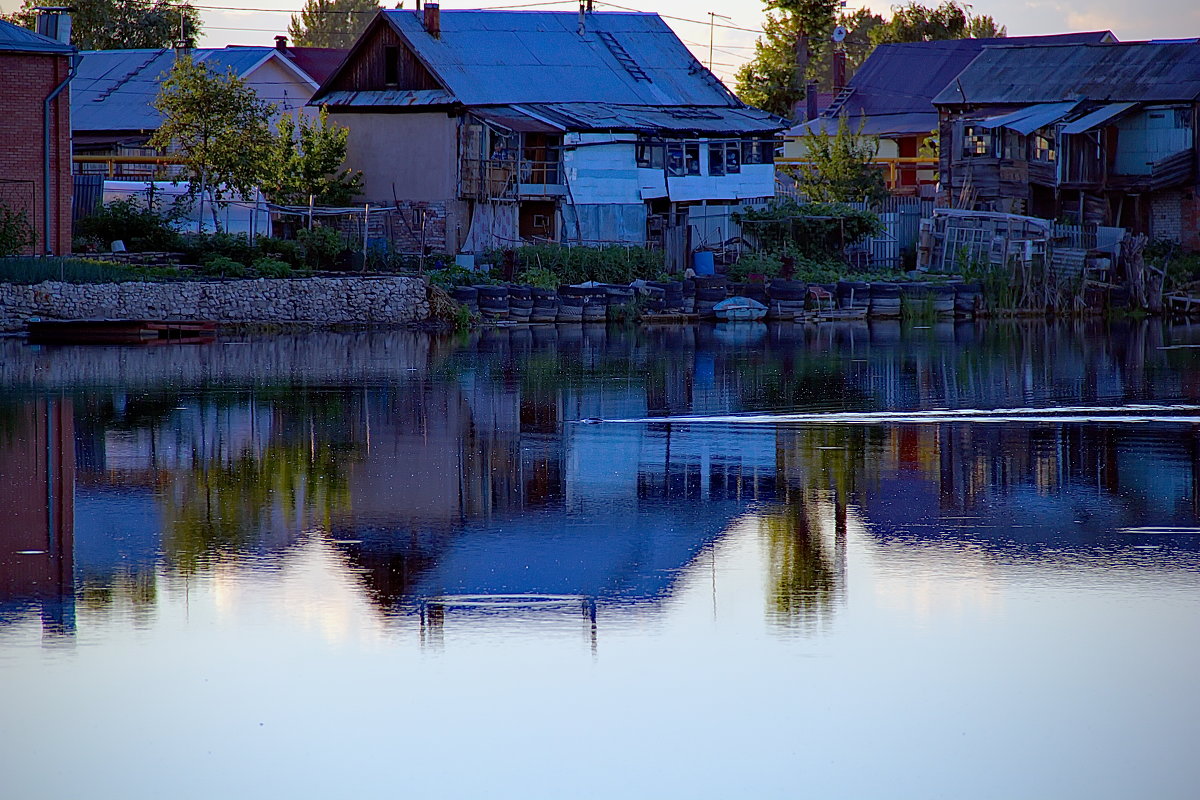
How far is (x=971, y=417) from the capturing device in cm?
2088

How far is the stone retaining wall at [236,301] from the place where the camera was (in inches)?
1369

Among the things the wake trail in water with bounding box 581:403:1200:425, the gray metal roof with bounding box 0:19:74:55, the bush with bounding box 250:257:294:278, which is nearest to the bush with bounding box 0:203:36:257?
the gray metal roof with bounding box 0:19:74:55

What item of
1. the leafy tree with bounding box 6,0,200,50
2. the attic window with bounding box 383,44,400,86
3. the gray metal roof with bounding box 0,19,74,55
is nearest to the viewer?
the gray metal roof with bounding box 0,19,74,55

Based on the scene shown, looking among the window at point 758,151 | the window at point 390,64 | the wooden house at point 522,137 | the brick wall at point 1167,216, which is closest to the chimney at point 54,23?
the wooden house at point 522,137

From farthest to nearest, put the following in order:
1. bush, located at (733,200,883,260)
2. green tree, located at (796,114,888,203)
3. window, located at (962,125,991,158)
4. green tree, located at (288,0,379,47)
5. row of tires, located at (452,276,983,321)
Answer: green tree, located at (288,0,379,47), window, located at (962,125,991,158), green tree, located at (796,114,888,203), bush, located at (733,200,883,260), row of tires, located at (452,276,983,321)

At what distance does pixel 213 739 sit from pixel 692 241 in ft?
154

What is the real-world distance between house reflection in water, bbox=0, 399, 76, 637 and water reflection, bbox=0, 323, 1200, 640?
0.04 meters

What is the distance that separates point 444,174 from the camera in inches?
2013

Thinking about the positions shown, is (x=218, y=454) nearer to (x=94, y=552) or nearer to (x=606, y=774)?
(x=94, y=552)

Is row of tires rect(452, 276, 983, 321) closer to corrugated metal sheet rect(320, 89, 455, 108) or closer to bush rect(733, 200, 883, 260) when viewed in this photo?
bush rect(733, 200, 883, 260)

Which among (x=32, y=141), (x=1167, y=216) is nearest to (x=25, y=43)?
(x=32, y=141)

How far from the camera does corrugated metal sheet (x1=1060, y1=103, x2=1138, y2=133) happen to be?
180 ft

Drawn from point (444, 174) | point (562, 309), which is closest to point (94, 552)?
point (562, 309)

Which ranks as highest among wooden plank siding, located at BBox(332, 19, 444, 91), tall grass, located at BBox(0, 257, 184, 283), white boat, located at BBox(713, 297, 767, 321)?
wooden plank siding, located at BBox(332, 19, 444, 91)
